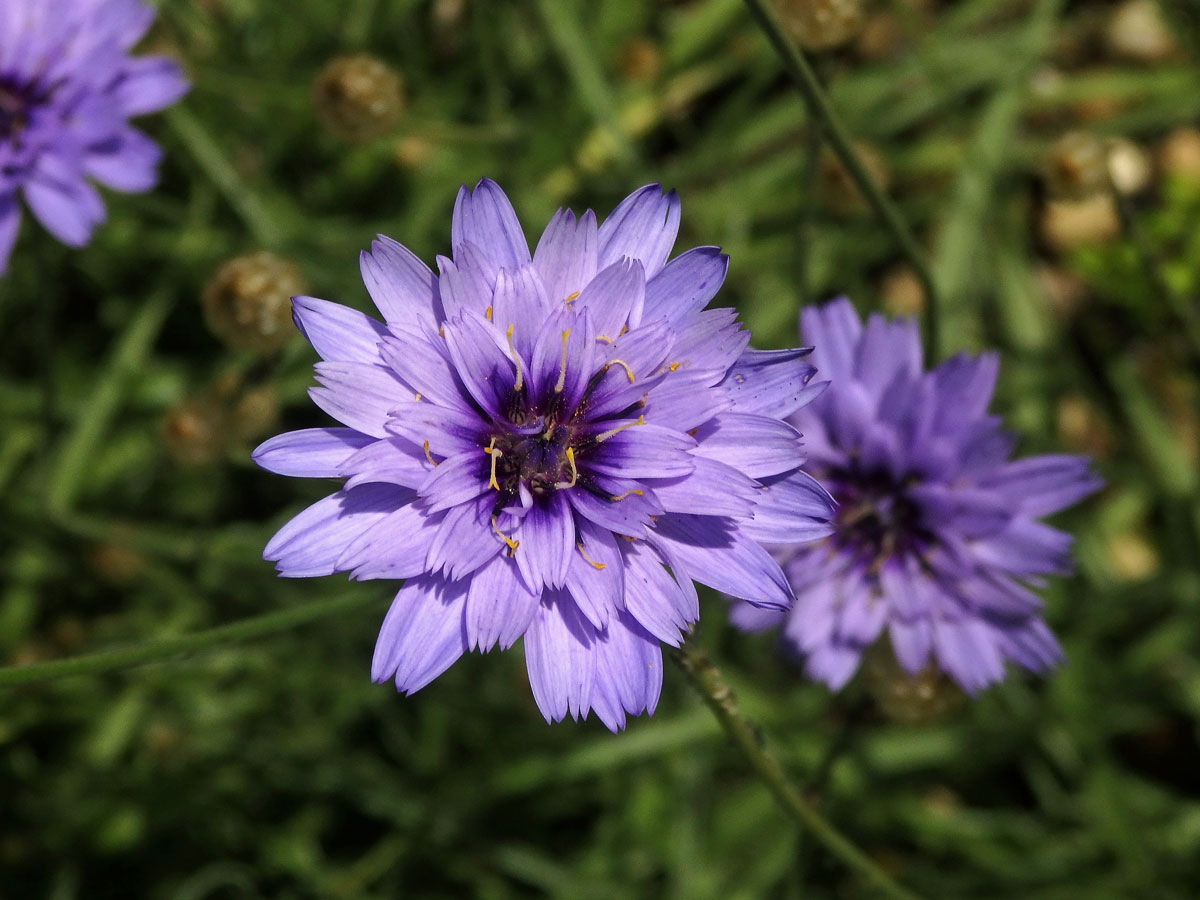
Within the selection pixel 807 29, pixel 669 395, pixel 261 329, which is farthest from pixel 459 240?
pixel 807 29

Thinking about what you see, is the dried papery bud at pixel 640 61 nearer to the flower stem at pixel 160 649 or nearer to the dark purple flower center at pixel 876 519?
the dark purple flower center at pixel 876 519

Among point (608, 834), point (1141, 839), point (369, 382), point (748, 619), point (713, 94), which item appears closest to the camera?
point (369, 382)

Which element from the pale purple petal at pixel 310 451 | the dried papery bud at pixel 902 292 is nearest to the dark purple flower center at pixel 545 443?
the pale purple petal at pixel 310 451

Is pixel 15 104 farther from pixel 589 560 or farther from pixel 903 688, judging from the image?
pixel 903 688

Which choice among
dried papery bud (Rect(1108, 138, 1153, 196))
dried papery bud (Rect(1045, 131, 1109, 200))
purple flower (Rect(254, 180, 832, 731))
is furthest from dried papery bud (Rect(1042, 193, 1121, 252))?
purple flower (Rect(254, 180, 832, 731))

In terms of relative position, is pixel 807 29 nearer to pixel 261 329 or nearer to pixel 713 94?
Answer: pixel 261 329
